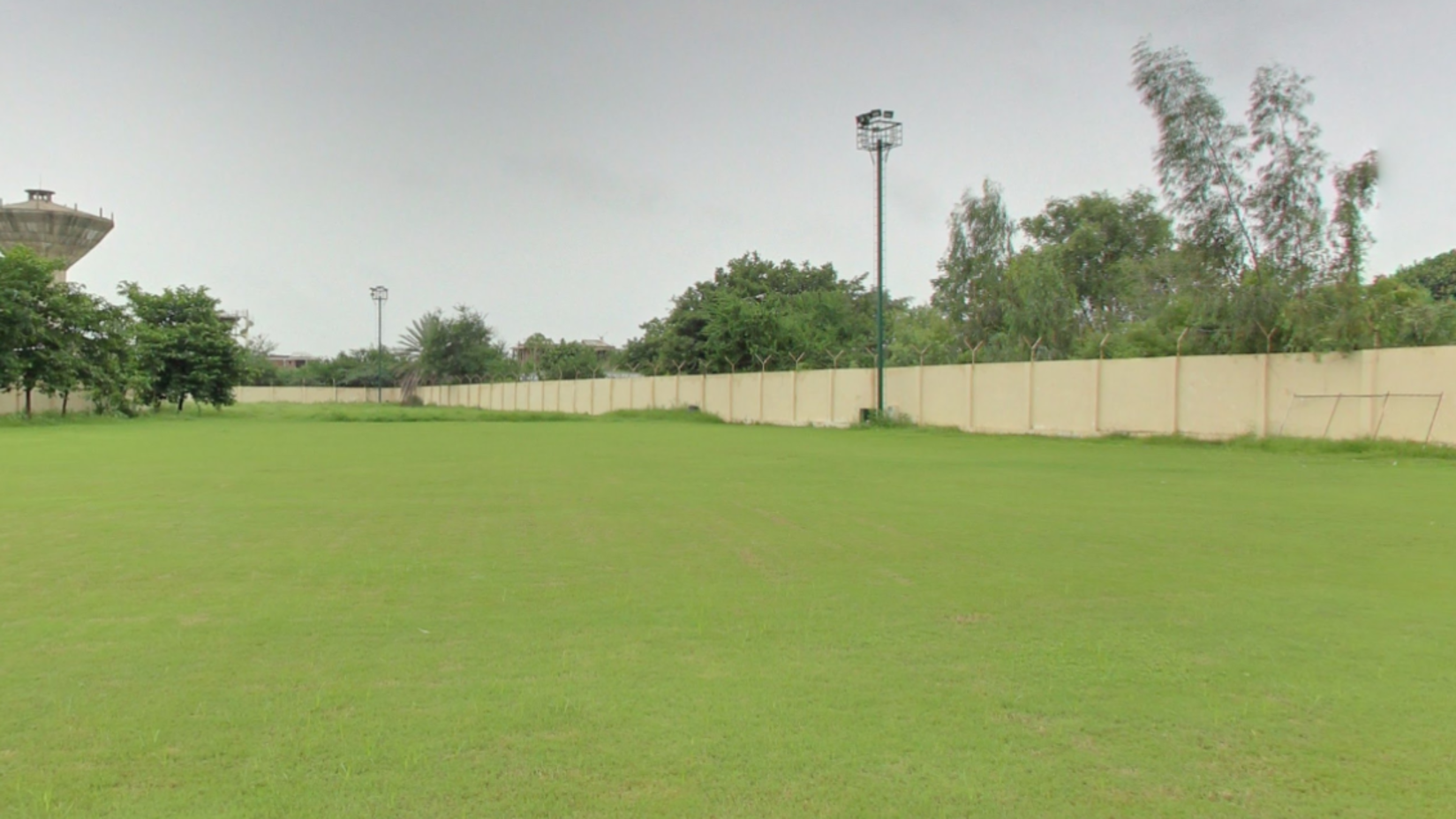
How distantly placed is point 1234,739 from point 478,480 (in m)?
9.04

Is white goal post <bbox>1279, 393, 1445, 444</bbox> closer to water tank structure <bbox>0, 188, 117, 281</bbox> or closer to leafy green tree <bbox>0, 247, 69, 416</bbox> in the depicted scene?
leafy green tree <bbox>0, 247, 69, 416</bbox>

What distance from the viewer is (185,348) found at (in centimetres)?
3847

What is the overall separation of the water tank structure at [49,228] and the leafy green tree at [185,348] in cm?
1303

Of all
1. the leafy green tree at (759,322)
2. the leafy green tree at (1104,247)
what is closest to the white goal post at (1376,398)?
the leafy green tree at (759,322)

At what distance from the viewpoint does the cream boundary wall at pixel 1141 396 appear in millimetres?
16062

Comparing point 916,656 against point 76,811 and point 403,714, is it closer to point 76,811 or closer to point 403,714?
point 403,714

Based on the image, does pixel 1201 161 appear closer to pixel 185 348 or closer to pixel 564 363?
pixel 185 348

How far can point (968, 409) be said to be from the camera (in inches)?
1025

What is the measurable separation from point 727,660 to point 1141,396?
1925cm

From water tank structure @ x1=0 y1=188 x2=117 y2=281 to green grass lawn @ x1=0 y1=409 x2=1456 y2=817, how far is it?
168 feet

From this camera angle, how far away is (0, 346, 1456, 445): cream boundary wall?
52.7 feet

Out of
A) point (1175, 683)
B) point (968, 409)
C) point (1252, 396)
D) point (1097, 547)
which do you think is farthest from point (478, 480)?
point (968, 409)

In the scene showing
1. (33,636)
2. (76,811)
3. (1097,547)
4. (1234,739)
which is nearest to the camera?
(76,811)

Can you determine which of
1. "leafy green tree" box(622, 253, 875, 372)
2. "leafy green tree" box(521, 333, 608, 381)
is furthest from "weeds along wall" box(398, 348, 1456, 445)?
"leafy green tree" box(521, 333, 608, 381)
